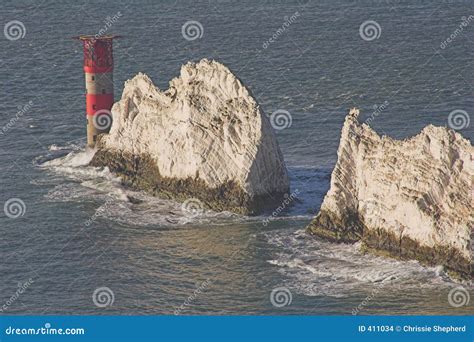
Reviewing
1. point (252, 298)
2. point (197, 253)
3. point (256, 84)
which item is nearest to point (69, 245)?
point (197, 253)

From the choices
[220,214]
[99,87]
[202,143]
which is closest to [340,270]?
[220,214]

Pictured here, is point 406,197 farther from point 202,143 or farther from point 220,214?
point 202,143

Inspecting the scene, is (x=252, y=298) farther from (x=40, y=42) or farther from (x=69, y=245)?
(x=40, y=42)

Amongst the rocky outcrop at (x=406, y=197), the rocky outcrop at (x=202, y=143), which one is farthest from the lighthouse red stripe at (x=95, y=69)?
the rocky outcrop at (x=406, y=197)

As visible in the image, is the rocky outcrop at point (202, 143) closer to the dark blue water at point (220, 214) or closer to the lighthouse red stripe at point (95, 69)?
the dark blue water at point (220, 214)

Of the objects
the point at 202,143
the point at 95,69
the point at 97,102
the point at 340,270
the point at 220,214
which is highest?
the point at 95,69
